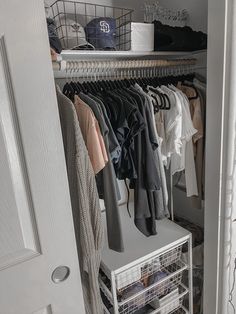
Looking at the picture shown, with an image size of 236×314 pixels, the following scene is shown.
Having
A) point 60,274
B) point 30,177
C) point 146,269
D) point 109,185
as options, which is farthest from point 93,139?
point 146,269

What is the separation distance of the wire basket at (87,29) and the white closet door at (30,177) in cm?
62

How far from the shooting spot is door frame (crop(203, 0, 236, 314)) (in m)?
0.98

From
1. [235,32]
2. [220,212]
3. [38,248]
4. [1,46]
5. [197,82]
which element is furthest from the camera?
[197,82]

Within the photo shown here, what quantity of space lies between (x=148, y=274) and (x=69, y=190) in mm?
801

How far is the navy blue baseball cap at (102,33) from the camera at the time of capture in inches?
49.2

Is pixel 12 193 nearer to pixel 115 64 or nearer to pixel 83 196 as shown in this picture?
pixel 83 196

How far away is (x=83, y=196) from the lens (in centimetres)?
96

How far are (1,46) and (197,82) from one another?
118cm

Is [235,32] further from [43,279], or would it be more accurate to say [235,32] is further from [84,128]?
[43,279]

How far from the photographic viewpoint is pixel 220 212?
1184mm

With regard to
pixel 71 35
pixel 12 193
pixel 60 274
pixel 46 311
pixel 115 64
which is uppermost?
pixel 71 35

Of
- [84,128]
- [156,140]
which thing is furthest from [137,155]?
[84,128]

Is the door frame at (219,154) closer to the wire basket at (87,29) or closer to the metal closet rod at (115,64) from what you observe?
the metal closet rod at (115,64)

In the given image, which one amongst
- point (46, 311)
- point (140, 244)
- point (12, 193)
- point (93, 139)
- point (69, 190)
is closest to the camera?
point (12, 193)
